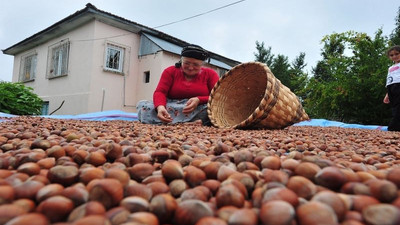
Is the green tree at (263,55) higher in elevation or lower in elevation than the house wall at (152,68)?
higher

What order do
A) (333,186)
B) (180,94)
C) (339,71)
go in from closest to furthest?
1. (333,186)
2. (180,94)
3. (339,71)

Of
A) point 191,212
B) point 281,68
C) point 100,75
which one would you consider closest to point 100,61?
point 100,75

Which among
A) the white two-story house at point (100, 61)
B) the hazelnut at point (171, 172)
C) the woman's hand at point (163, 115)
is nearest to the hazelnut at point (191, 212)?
the hazelnut at point (171, 172)

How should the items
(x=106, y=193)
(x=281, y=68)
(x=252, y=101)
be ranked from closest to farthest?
(x=106, y=193), (x=252, y=101), (x=281, y=68)

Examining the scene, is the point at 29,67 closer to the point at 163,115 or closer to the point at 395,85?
the point at 163,115

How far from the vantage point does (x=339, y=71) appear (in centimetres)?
733

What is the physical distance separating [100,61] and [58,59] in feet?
6.71

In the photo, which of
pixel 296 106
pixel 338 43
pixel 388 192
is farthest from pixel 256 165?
pixel 338 43

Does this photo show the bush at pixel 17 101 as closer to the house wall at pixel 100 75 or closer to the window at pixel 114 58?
the house wall at pixel 100 75

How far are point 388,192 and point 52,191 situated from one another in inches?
28.8

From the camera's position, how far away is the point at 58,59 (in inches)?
342

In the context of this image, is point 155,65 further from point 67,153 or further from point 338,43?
point 67,153

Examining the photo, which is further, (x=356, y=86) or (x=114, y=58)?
(x=114, y=58)

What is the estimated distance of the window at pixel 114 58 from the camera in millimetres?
7742
